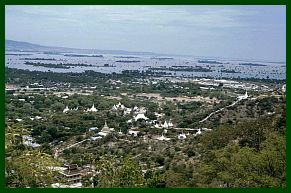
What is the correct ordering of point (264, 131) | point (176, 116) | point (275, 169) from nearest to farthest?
point (275, 169) → point (264, 131) → point (176, 116)

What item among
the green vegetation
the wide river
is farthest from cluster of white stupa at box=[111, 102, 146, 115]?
the wide river

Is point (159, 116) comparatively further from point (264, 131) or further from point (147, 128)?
point (264, 131)

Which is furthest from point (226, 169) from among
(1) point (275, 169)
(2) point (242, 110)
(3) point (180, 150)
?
(2) point (242, 110)

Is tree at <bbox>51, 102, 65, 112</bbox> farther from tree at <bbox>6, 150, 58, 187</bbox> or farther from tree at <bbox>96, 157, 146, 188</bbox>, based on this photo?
tree at <bbox>6, 150, 58, 187</bbox>

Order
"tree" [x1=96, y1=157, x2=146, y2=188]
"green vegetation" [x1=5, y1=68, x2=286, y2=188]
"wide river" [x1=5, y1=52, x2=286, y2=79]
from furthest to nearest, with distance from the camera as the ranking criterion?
"wide river" [x1=5, y1=52, x2=286, y2=79]
"green vegetation" [x1=5, y1=68, x2=286, y2=188]
"tree" [x1=96, y1=157, x2=146, y2=188]

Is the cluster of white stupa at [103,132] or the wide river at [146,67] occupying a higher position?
the wide river at [146,67]

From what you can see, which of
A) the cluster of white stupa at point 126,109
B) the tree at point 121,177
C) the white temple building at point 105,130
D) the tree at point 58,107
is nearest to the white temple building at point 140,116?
the cluster of white stupa at point 126,109

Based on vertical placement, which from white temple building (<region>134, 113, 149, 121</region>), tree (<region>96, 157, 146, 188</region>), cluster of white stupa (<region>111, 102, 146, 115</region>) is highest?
tree (<region>96, 157, 146, 188</region>)

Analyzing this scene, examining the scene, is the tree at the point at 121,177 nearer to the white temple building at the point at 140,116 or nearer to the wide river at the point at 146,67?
the white temple building at the point at 140,116

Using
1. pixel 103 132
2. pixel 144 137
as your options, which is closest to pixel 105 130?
pixel 103 132

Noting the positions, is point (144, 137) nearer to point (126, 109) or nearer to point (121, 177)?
point (126, 109)

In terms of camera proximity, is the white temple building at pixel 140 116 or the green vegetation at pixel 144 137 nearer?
the green vegetation at pixel 144 137
